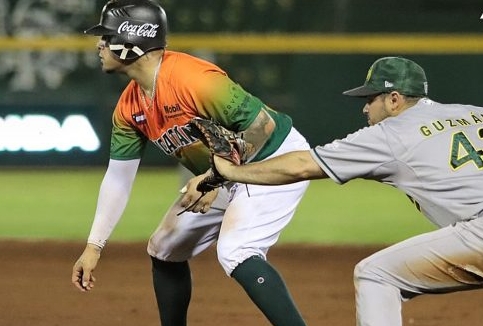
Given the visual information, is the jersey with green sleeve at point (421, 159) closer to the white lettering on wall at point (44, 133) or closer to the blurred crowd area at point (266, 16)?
the blurred crowd area at point (266, 16)

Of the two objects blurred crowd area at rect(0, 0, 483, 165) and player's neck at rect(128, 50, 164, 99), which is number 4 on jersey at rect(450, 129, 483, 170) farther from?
blurred crowd area at rect(0, 0, 483, 165)

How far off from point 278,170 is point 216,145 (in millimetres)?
301

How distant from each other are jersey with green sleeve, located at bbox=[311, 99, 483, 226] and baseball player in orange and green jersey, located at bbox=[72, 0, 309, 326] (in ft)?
2.50

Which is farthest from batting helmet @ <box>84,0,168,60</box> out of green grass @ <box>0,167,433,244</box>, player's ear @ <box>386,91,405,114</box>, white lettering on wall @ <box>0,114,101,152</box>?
white lettering on wall @ <box>0,114,101,152</box>

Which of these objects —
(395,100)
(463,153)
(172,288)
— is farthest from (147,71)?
(463,153)

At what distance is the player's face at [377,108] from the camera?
488 cm

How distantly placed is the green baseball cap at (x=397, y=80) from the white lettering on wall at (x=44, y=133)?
817cm

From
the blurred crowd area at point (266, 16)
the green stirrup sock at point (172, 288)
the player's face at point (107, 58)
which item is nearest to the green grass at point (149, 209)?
the blurred crowd area at point (266, 16)

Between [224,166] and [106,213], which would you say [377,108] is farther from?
[106,213]

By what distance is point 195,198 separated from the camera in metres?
5.12

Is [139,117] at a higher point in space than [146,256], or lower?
higher

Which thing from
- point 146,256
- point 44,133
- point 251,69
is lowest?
point 44,133

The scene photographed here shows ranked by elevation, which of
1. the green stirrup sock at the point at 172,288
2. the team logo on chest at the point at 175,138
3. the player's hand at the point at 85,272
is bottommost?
the green stirrup sock at the point at 172,288

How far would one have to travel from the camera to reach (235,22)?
42.0 feet
